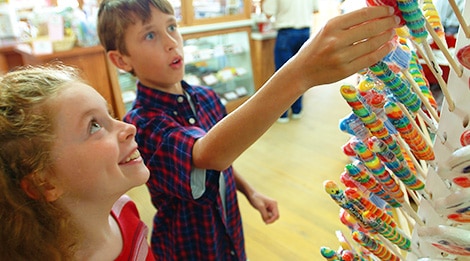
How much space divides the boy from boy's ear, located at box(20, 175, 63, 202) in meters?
0.26

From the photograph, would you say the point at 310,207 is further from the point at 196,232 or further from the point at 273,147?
the point at 196,232

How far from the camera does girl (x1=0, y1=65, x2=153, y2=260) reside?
0.58 meters

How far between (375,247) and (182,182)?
415mm

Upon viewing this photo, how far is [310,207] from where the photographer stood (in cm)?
228

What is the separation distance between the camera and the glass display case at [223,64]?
352cm

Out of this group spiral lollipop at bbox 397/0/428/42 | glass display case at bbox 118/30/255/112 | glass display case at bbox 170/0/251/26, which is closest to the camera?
spiral lollipop at bbox 397/0/428/42

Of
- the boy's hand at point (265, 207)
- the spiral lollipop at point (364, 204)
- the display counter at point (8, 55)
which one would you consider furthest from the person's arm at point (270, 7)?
the spiral lollipop at point (364, 204)

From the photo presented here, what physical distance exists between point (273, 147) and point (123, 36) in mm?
2254

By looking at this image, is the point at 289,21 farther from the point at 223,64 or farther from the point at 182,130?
the point at 182,130

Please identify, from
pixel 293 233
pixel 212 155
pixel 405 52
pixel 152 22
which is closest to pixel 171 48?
pixel 152 22

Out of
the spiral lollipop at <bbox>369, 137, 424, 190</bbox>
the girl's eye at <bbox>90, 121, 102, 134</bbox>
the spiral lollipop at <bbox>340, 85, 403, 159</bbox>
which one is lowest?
the spiral lollipop at <bbox>369, 137, 424, 190</bbox>

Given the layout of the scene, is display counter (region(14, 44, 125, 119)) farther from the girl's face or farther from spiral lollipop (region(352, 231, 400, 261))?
spiral lollipop (region(352, 231, 400, 261))

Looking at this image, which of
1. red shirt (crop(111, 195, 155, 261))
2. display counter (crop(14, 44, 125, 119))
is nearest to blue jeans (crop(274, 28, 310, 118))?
display counter (crop(14, 44, 125, 119))

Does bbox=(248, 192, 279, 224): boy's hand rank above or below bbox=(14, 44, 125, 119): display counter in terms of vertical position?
below
